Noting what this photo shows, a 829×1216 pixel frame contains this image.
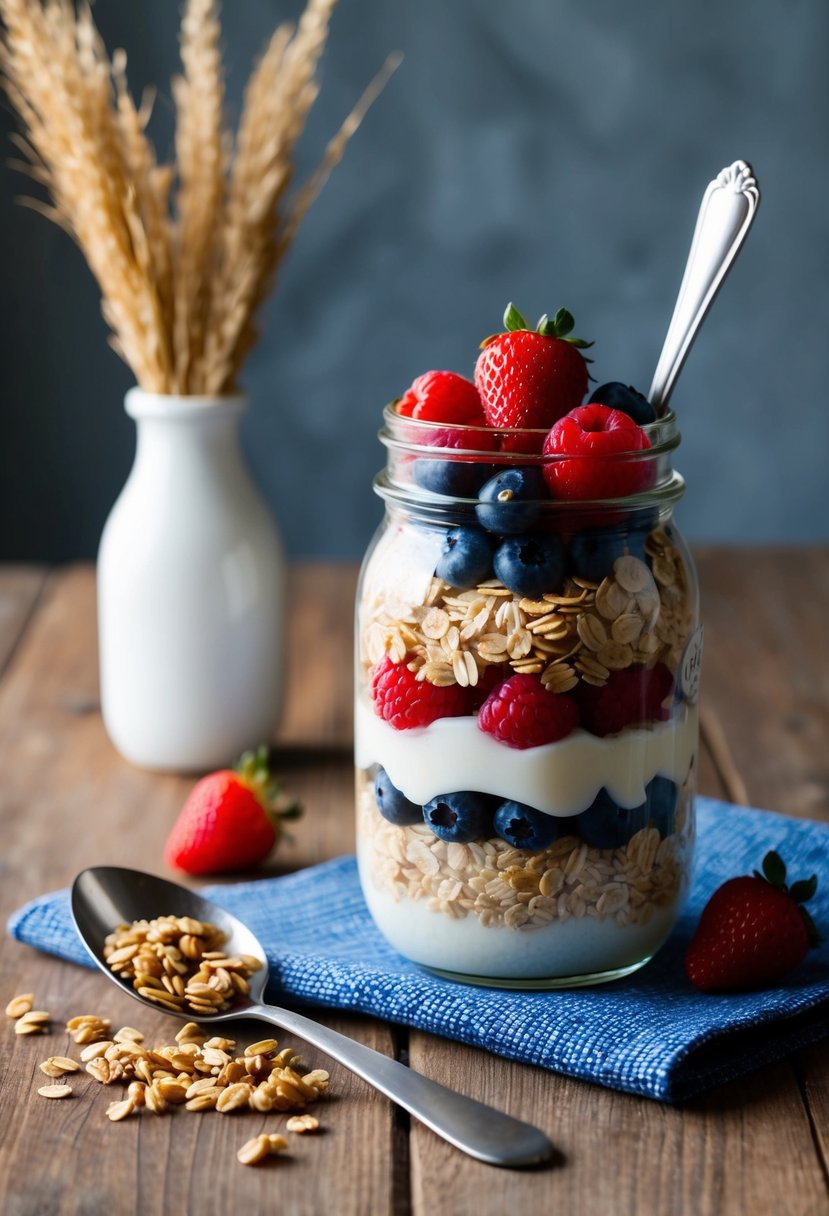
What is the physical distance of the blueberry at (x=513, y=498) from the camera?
773 millimetres

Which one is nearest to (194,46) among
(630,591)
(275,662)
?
(275,662)

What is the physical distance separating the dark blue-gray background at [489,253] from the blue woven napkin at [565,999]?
1.86 m

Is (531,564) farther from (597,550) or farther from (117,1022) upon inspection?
(117,1022)

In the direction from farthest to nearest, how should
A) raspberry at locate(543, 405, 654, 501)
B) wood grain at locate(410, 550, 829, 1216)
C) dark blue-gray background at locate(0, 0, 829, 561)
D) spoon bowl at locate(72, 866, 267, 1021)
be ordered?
dark blue-gray background at locate(0, 0, 829, 561) < spoon bowl at locate(72, 866, 267, 1021) < raspberry at locate(543, 405, 654, 501) < wood grain at locate(410, 550, 829, 1216)

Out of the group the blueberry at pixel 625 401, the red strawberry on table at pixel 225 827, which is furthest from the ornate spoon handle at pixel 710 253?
the red strawberry on table at pixel 225 827

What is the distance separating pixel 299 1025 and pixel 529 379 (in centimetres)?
37

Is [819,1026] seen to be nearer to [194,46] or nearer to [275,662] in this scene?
[275,662]

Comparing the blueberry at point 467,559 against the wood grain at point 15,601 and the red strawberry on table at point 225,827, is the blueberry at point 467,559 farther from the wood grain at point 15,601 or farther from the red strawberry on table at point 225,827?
the wood grain at point 15,601

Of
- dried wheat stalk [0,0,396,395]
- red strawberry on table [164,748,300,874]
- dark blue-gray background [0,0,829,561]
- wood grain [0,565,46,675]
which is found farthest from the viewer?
dark blue-gray background [0,0,829,561]

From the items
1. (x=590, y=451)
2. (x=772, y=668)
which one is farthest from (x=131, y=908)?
(x=772, y=668)

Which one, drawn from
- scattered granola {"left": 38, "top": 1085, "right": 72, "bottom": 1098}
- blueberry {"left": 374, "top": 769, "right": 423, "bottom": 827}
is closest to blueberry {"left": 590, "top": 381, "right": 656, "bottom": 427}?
blueberry {"left": 374, "top": 769, "right": 423, "bottom": 827}

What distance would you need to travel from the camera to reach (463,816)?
0.81 metres

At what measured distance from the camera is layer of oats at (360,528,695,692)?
78cm

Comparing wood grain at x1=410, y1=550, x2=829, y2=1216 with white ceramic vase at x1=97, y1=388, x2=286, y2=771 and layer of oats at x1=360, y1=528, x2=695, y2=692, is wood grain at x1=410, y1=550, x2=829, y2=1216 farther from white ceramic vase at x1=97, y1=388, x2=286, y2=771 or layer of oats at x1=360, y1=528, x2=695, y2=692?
white ceramic vase at x1=97, y1=388, x2=286, y2=771
